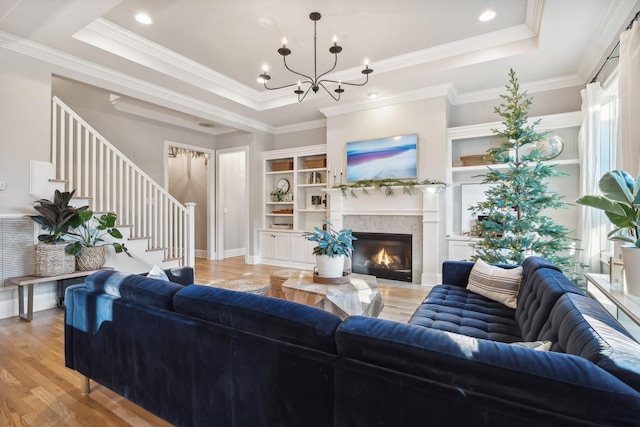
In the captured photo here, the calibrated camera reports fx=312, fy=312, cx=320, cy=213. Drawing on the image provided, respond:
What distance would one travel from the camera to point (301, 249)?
235 inches

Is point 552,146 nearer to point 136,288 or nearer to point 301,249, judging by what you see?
point 301,249

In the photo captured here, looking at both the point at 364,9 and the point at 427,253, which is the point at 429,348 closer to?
the point at 364,9

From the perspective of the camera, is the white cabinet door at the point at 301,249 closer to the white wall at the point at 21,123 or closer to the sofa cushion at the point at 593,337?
the white wall at the point at 21,123

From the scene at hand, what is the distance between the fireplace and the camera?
4.87m

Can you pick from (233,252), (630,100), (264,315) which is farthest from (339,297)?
(233,252)

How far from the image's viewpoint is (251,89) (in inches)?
205

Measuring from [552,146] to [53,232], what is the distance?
608cm

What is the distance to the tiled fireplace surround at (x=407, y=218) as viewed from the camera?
4.59 metres

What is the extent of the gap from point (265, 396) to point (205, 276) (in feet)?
14.7

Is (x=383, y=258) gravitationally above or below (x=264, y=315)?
below

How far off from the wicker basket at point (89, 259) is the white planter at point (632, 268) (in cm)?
470

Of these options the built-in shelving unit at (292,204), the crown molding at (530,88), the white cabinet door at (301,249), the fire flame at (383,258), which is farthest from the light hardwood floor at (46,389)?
the crown molding at (530,88)

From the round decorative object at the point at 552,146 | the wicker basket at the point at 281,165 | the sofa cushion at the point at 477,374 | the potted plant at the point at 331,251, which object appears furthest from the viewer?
the wicker basket at the point at 281,165

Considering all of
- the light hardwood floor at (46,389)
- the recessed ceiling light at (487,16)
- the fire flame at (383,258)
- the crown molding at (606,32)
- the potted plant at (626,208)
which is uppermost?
the recessed ceiling light at (487,16)
